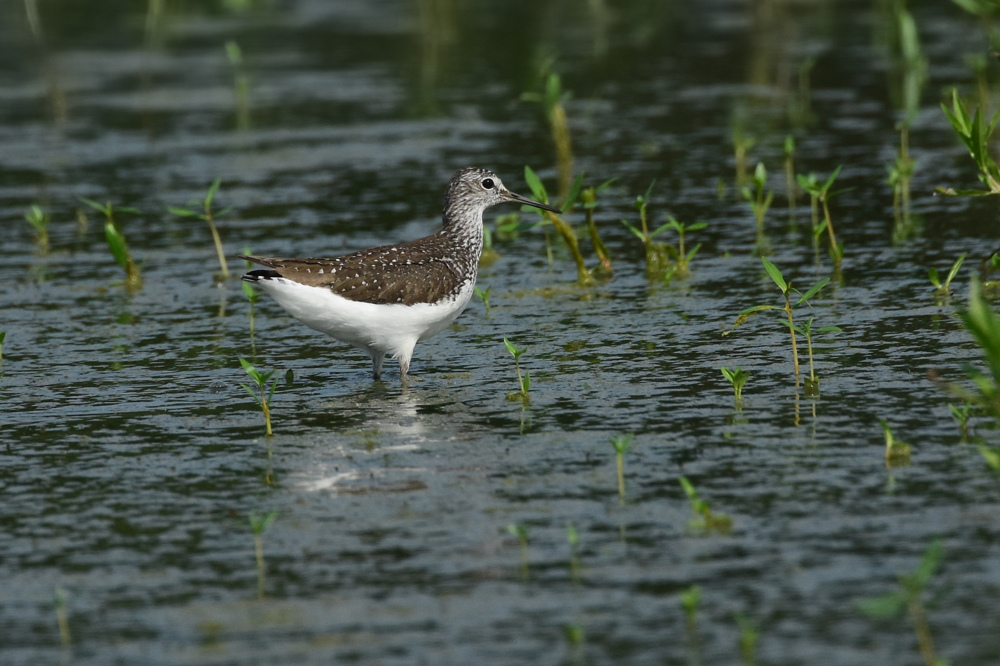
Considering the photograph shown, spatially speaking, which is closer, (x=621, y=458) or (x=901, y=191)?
(x=621, y=458)

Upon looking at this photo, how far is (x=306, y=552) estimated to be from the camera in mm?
7293

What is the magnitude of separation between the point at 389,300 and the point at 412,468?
81.5 inches

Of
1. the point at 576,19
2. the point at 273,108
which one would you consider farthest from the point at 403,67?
the point at 576,19

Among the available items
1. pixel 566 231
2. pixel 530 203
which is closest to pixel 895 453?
pixel 530 203

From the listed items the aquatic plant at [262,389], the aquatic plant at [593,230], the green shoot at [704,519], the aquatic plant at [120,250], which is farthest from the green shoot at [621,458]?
the aquatic plant at [120,250]

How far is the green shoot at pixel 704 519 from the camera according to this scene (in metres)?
7.17

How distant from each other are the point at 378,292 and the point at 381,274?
0.21 metres

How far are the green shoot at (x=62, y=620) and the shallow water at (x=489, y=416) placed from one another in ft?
0.19

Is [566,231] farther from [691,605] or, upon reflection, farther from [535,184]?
[691,605]

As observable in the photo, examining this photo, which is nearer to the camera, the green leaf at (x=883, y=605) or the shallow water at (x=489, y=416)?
the green leaf at (x=883, y=605)

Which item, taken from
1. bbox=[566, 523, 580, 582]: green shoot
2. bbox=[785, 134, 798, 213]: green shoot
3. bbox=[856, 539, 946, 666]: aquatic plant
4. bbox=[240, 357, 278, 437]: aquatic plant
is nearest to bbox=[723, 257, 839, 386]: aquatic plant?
bbox=[566, 523, 580, 582]: green shoot

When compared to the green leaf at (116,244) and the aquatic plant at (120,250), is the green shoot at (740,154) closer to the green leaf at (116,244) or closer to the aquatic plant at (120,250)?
the aquatic plant at (120,250)

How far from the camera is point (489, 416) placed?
9.47 meters

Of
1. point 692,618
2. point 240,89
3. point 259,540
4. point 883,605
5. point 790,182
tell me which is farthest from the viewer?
point 240,89
